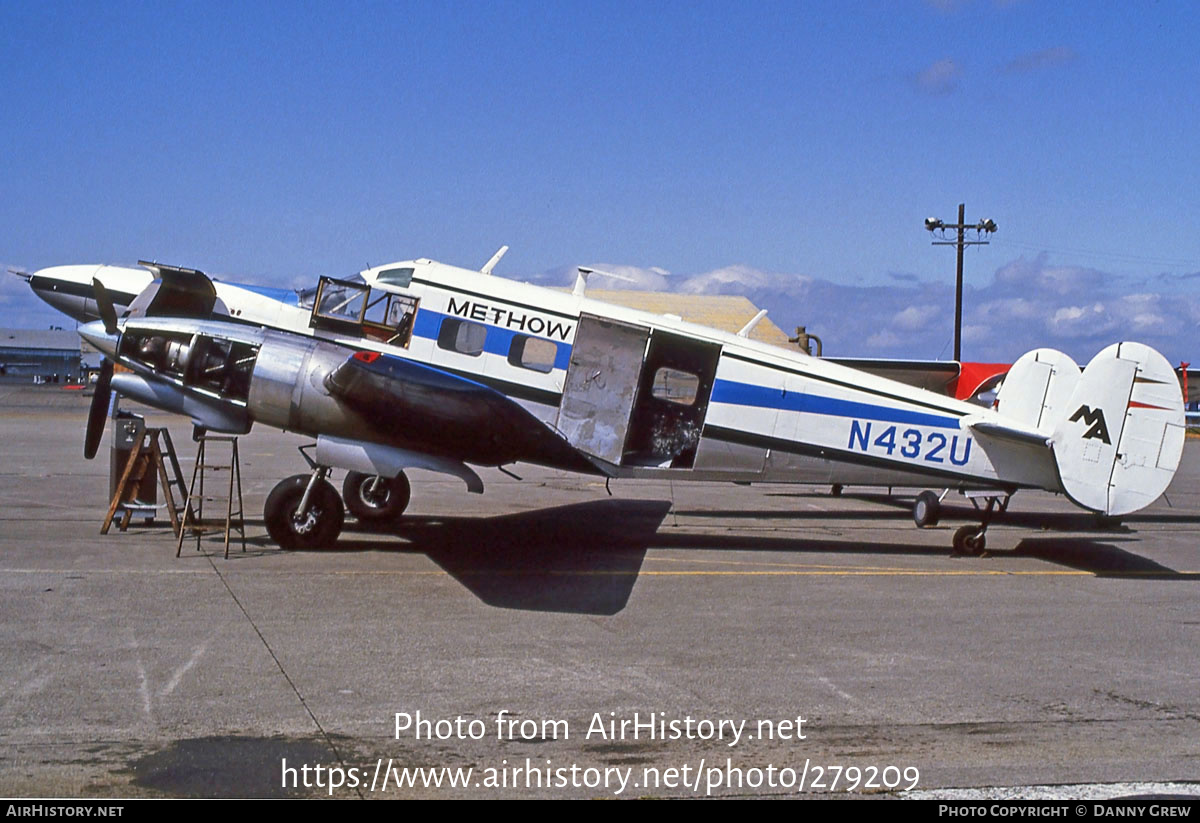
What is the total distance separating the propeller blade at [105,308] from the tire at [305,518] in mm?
2838

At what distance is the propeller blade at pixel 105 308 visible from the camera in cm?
1298

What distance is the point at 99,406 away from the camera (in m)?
14.0

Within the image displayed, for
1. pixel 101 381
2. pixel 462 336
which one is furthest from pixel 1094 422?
pixel 101 381

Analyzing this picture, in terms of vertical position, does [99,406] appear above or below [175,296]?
below

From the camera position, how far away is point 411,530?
14.9 meters

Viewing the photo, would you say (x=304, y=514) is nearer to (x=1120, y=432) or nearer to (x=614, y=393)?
(x=614, y=393)

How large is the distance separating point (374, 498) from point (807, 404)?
609cm

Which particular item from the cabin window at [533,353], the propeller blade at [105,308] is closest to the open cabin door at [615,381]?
the cabin window at [533,353]

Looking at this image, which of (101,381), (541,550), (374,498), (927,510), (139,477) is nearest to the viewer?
(541,550)

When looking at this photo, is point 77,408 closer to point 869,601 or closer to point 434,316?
point 434,316

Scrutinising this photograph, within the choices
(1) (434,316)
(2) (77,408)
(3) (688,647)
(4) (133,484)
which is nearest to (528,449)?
(1) (434,316)

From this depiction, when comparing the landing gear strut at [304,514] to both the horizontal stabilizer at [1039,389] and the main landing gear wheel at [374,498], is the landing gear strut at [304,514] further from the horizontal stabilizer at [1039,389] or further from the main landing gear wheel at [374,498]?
the horizontal stabilizer at [1039,389]

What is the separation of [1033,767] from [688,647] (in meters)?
3.26

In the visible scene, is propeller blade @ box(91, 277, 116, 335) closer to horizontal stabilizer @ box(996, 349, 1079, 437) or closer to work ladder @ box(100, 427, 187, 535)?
work ladder @ box(100, 427, 187, 535)
